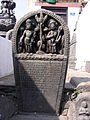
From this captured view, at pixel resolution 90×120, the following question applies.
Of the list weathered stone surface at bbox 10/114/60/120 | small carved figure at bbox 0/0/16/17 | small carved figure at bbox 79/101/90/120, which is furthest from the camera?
small carved figure at bbox 0/0/16/17

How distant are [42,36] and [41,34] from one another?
4 cm

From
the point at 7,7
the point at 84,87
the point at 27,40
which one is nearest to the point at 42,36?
the point at 27,40

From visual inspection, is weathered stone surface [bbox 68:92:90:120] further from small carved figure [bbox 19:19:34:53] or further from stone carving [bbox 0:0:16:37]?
stone carving [bbox 0:0:16:37]

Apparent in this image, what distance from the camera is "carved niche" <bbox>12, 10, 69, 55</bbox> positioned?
3795mm

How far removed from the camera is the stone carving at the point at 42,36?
3.80 metres

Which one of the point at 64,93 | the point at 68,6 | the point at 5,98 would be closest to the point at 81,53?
the point at 64,93

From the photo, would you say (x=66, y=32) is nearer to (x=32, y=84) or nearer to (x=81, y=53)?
(x=32, y=84)

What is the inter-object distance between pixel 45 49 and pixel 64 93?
2.88 feet

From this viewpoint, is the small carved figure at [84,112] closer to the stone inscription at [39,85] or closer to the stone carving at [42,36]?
the stone inscription at [39,85]

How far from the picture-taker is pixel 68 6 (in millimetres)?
16500

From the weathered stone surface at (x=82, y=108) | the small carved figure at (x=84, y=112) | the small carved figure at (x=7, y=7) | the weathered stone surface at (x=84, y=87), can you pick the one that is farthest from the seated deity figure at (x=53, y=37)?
the small carved figure at (x=7, y=7)

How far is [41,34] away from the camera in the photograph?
12.6ft

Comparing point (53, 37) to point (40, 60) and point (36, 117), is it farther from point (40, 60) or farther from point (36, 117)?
point (36, 117)

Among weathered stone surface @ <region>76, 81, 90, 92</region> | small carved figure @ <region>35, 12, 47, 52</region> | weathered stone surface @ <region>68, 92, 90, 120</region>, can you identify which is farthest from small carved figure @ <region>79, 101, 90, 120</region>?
small carved figure @ <region>35, 12, 47, 52</region>
